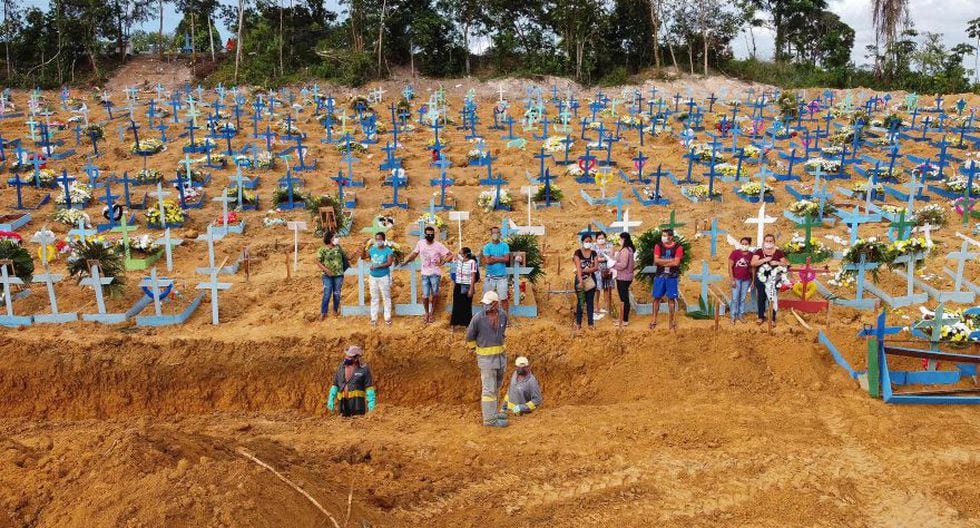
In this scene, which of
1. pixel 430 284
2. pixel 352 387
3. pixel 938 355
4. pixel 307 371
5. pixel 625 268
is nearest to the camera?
pixel 352 387

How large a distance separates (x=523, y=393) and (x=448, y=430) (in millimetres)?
1003

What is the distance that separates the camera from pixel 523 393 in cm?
884

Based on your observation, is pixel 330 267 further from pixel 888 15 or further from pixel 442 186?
pixel 888 15

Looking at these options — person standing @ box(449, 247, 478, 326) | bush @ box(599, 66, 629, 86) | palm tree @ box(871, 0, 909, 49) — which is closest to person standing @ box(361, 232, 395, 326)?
person standing @ box(449, 247, 478, 326)

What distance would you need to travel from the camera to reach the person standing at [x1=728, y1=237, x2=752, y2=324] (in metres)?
10.7

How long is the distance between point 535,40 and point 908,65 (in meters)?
21.7

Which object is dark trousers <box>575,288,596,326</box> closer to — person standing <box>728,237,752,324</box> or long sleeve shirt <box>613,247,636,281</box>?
long sleeve shirt <box>613,247,636,281</box>

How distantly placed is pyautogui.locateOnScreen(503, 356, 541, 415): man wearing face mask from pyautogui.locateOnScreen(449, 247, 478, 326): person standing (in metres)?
2.20

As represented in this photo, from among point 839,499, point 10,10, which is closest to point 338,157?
point 839,499

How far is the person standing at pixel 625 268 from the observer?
34.9ft

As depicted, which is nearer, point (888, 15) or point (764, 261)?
point (764, 261)

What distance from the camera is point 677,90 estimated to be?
3962cm

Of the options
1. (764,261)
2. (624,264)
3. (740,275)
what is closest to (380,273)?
(624,264)

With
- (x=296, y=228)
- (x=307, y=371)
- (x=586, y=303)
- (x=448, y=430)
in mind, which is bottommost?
(x=448, y=430)
